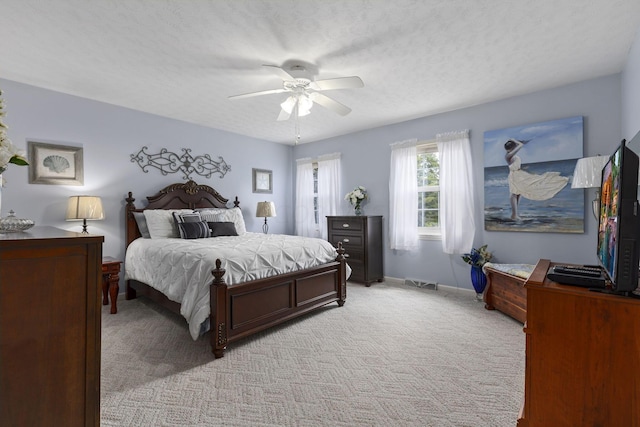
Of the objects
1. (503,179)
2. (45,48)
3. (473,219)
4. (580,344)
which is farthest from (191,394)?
(503,179)

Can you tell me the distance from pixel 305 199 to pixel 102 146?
3.37 meters

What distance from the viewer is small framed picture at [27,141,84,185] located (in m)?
3.42

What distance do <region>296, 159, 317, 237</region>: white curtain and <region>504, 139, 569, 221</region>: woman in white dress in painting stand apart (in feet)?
11.1

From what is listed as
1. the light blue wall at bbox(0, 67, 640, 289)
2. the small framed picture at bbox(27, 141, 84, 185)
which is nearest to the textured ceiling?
the light blue wall at bbox(0, 67, 640, 289)

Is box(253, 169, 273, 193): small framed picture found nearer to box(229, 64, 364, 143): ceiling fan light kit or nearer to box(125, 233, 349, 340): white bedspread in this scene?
box(125, 233, 349, 340): white bedspread

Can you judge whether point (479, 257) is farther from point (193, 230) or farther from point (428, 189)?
point (193, 230)

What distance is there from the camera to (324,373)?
2170 mm

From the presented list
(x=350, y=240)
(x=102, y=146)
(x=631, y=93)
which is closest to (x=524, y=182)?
(x=631, y=93)

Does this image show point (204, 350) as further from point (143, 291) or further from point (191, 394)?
point (143, 291)

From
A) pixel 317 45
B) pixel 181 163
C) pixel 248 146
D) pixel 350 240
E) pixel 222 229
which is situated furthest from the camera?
pixel 248 146

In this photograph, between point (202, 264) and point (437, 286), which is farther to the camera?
point (437, 286)

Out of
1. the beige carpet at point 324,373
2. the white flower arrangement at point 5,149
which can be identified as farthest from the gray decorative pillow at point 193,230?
the white flower arrangement at point 5,149

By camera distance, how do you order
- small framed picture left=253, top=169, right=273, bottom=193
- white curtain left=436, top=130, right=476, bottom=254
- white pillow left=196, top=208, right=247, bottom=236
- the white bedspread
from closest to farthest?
1. the white bedspread
2. white curtain left=436, top=130, right=476, bottom=254
3. white pillow left=196, top=208, right=247, bottom=236
4. small framed picture left=253, top=169, right=273, bottom=193

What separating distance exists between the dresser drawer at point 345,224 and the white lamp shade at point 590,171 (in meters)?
2.65
